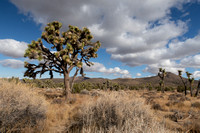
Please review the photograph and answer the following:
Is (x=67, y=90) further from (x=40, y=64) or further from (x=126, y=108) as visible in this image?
(x=126, y=108)

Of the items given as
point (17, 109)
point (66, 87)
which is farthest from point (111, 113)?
point (66, 87)

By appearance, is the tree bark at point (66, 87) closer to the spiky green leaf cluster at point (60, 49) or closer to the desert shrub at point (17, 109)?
the spiky green leaf cluster at point (60, 49)

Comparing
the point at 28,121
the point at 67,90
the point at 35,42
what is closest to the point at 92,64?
the point at 67,90

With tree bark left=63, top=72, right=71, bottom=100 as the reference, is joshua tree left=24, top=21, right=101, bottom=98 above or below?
above

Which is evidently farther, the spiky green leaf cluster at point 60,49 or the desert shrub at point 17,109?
the spiky green leaf cluster at point 60,49

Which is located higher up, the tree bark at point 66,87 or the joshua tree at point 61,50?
the joshua tree at point 61,50

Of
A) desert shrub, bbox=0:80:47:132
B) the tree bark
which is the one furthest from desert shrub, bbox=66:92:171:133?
the tree bark

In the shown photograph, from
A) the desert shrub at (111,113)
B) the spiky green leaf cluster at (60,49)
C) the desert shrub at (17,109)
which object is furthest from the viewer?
the spiky green leaf cluster at (60,49)

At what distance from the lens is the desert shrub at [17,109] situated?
4043mm

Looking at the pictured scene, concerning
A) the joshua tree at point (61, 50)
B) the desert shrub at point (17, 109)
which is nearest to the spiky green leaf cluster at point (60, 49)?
the joshua tree at point (61, 50)

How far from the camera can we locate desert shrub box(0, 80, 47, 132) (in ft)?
13.3

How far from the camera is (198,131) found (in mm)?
4980

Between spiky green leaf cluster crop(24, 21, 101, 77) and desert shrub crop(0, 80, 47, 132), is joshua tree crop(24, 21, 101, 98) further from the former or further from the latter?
desert shrub crop(0, 80, 47, 132)

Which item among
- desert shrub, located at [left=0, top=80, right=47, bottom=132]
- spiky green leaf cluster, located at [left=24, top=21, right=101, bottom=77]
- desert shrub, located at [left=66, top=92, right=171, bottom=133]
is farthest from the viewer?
spiky green leaf cluster, located at [left=24, top=21, right=101, bottom=77]
